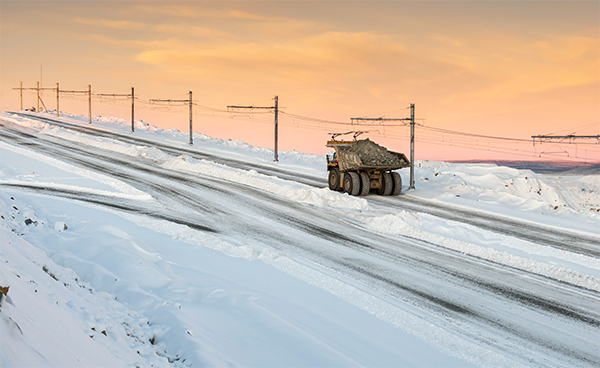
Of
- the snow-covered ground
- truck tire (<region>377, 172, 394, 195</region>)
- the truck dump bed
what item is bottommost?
the snow-covered ground

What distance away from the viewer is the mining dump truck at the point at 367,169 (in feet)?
69.6

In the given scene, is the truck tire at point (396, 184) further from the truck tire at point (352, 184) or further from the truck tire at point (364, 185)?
the truck tire at point (352, 184)

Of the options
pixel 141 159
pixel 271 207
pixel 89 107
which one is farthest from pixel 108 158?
pixel 89 107

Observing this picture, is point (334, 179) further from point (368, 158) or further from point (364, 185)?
point (368, 158)

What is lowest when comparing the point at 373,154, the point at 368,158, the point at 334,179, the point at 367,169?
the point at 334,179

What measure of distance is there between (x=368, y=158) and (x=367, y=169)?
0.69 meters

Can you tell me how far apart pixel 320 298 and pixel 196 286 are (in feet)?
8.39

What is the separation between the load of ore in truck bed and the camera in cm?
2156

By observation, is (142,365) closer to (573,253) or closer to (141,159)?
(573,253)

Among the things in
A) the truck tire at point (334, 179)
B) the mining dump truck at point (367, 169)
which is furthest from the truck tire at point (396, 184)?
the truck tire at point (334, 179)

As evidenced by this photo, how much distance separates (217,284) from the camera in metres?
8.38

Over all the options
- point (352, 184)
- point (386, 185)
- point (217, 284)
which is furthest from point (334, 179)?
point (217, 284)

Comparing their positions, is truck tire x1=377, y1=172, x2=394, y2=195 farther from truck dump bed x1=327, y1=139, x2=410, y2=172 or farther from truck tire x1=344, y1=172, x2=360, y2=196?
truck tire x1=344, y1=172, x2=360, y2=196

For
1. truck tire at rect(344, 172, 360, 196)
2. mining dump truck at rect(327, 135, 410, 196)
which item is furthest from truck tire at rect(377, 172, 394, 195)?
truck tire at rect(344, 172, 360, 196)
